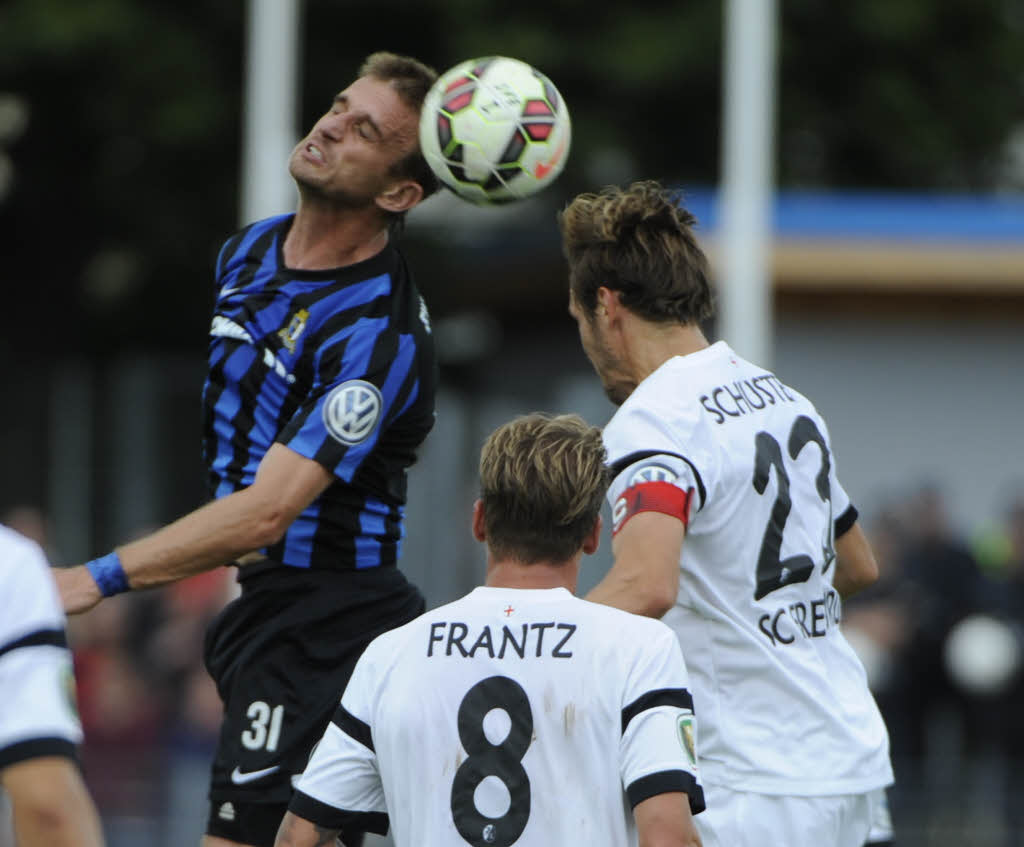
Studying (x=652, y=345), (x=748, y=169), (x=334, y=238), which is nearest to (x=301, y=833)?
(x=652, y=345)

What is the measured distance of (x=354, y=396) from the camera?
16.4ft

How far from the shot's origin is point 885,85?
18.5 metres

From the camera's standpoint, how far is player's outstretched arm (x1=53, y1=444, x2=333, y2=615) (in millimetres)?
4672

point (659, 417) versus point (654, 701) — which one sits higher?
point (659, 417)

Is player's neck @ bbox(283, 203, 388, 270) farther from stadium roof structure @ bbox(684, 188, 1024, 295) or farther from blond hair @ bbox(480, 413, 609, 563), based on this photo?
stadium roof structure @ bbox(684, 188, 1024, 295)

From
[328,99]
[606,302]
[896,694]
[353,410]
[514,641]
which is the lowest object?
[896,694]

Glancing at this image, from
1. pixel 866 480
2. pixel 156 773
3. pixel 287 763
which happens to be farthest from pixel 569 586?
pixel 866 480

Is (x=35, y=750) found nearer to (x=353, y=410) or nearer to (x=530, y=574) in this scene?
(x=530, y=574)

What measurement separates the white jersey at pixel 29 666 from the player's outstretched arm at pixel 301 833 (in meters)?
0.93

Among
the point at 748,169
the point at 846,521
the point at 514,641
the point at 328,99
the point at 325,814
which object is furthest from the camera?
the point at 328,99

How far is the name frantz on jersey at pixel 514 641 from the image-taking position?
12.9 ft

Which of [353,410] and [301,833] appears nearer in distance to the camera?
[301,833]

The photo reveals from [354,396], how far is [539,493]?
1.14 m

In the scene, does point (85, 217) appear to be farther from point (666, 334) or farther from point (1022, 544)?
point (666, 334)
